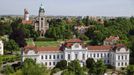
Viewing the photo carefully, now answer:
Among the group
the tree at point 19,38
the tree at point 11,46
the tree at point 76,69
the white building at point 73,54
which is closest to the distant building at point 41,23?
the tree at point 19,38

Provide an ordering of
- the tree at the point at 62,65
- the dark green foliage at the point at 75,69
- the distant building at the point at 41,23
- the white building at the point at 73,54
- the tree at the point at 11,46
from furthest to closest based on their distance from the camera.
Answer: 1. the distant building at the point at 41,23
2. the tree at the point at 11,46
3. the white building at the point at 73,54
4. the tree at the point at 62,65
5. the dark green foliage at the point at 75,69

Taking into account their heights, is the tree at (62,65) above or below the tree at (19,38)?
below

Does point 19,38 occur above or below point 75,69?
above

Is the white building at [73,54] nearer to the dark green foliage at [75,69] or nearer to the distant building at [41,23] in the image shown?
the dark green foliage at [75,69]

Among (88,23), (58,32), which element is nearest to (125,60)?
(58,32)

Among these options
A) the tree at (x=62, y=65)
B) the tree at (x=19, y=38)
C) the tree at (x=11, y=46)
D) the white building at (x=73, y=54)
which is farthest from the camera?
the tree at (x=19, y=38)

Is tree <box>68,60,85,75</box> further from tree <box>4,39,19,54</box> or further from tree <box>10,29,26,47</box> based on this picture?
tree <box>10,29,26,47</box>

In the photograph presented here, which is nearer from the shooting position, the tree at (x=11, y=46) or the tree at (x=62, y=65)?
the tree at (x=62, y=65)

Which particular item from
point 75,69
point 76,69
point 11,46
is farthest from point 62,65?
point 11,46

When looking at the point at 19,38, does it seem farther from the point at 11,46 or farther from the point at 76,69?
the point at 76,69

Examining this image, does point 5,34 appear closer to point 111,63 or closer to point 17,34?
point 17,34

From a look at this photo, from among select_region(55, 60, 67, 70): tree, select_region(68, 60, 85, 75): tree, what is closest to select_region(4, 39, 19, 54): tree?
select_region(55, 60, 67, 70): tree
